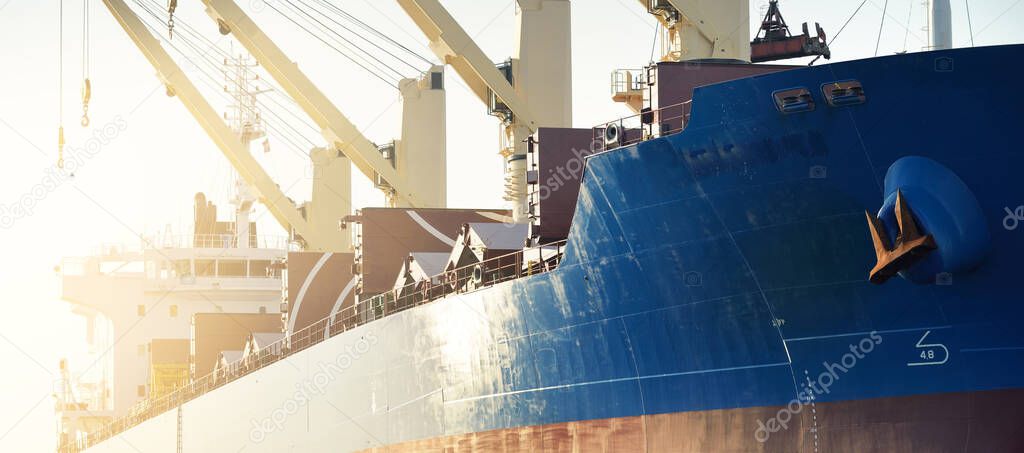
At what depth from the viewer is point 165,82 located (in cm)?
3431

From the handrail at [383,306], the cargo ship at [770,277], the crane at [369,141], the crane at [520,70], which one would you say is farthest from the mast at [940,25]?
the crane at [369,141]

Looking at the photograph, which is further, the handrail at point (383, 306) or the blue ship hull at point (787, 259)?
the handrail at point (383, 306)

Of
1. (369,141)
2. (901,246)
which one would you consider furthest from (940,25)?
(369,141)

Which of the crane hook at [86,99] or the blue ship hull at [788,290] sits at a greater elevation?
the crane hook at [86,99]

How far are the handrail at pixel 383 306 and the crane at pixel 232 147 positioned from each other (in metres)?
5.44

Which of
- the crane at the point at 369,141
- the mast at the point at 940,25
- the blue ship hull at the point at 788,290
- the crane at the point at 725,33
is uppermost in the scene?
the crane at the point at 369,141

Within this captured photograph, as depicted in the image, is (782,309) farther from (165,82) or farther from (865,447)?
(165,82)

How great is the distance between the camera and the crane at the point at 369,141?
3142 centimetres

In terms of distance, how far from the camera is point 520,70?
1018 inches

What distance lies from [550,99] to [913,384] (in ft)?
47.4

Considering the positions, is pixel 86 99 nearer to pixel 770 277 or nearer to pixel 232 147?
pixel 232 147

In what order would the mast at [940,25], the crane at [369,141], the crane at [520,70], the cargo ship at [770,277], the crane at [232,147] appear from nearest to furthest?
1. the cargo ship at [770,277]
2. the mast at [940,25]
3. the crane at [520,70]
4. the crane at [369,141]
5. the crane at [232,147]

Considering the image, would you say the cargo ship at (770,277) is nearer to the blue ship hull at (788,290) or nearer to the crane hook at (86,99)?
the blue ship hull at (788,290)

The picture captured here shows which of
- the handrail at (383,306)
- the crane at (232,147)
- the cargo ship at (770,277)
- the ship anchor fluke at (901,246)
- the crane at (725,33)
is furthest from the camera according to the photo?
the crane at (232,147)
